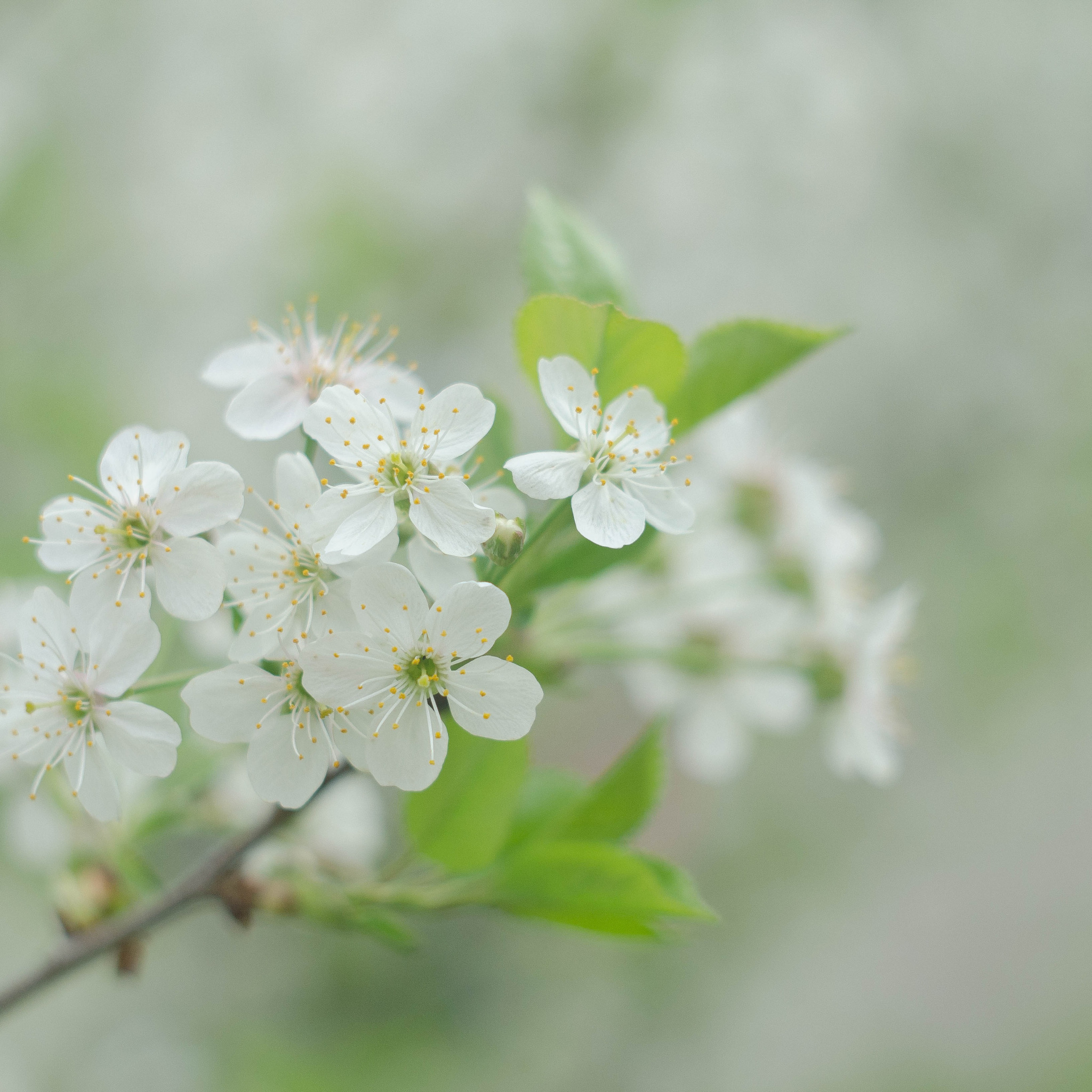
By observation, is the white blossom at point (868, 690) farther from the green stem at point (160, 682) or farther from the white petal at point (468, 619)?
the green stem at point (160, 682)

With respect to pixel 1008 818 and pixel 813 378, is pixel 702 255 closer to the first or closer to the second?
pixel 813 378

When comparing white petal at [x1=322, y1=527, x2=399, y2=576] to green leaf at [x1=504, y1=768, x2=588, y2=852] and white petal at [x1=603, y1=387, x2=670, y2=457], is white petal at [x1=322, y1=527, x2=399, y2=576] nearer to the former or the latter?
white petal at [x1=603, y1=387, x2=670, y2=457]

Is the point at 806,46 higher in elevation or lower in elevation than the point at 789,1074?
higher

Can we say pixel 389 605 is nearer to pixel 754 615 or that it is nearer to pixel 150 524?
pixel 150 524

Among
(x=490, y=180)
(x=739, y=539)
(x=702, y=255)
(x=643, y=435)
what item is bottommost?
(x=643, y=435)

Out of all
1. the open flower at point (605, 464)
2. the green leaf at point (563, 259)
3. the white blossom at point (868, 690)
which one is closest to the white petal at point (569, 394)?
the open flower at point (605, 464)

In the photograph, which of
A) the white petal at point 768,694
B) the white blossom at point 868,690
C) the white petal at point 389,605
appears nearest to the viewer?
the white petal at point 389,605

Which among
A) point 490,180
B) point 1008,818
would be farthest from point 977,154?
point 1008,818

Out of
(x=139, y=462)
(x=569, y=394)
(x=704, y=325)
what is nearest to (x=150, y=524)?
(x=139, y=462)
